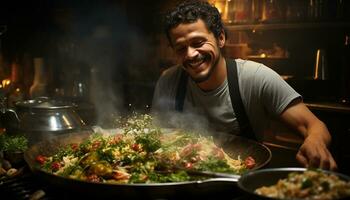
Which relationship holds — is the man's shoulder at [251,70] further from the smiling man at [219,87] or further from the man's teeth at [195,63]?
the man's teeth at [195,63]

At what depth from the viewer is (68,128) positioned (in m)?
2.90

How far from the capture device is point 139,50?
336 inches

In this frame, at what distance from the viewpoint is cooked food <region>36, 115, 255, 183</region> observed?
2197 millimetres

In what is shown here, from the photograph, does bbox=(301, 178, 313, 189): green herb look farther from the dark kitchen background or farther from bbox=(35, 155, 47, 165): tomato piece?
the dark kitchen background

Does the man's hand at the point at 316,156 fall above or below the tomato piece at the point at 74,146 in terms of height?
above

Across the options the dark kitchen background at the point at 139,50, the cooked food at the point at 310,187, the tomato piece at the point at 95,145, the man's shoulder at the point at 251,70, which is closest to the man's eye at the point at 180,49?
the man's shoulder at the point at 251,70

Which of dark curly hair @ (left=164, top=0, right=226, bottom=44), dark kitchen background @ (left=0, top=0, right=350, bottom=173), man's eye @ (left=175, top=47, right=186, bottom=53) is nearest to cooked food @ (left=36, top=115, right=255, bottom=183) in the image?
man's eye @ (left=175, top=47, right=186, bottom=53)

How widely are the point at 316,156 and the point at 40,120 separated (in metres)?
1.91

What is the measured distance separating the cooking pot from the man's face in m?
1.02

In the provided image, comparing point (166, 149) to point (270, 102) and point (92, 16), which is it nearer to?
point (270, 102)

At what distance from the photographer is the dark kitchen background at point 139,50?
583cm

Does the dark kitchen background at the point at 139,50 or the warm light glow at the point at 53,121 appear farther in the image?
the dark kitchen background at the point at 139,50

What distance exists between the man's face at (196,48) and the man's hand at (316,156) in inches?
48.9

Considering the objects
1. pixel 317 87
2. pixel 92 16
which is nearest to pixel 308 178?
pixel 317 87
